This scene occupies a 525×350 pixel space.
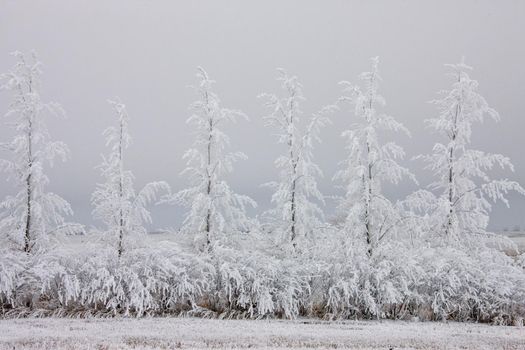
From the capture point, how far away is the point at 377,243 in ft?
65.9

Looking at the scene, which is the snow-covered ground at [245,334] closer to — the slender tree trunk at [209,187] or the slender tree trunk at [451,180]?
the slender tree trunk at [209,187]

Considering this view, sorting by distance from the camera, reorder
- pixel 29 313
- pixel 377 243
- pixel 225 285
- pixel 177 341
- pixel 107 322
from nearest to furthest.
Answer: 1. pixel 177 341
2. pixel 107 322
3. pixel 29 313
4. pixel 225 285
5. pixel 377 243

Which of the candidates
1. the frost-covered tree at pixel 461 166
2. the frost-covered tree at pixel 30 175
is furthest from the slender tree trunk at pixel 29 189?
the frost-covered tree at pixel 461 166

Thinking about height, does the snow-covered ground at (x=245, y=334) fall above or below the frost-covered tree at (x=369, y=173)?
below

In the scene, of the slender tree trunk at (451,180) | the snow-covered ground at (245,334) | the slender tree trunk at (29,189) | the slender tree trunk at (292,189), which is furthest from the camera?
the slender tree trunk at (451,180)

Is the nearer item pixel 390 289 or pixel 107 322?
pixel 107 322

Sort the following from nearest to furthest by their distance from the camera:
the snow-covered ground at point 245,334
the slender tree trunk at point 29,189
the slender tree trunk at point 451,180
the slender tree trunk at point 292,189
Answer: the snow-covered ground at point 245,334 → the slender tree trunk at point 29,189 → the slender tree trunk at point 292,189 → the slender tree trunk at point 451,180

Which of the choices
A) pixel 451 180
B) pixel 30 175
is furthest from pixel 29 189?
pixel 451 180

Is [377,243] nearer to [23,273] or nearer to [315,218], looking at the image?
[315,218]

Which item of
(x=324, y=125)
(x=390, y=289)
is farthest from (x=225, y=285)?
(x=324, y=125)

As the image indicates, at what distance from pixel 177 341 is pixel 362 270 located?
24.5 feet

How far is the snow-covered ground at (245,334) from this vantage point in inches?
503

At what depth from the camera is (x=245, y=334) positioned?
14000 millimetres

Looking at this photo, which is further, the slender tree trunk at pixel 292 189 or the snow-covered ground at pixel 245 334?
the slender tree trunk at pixel 292 189
